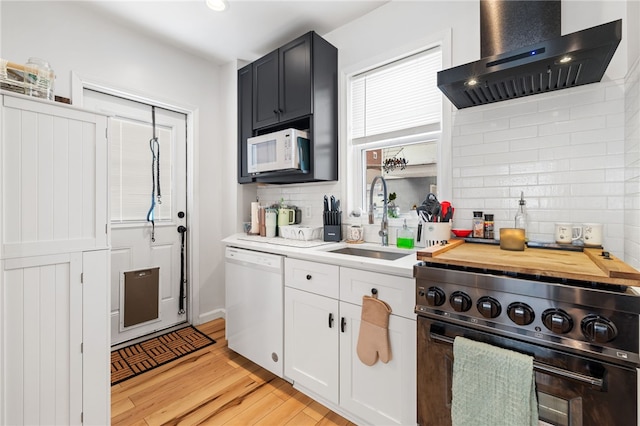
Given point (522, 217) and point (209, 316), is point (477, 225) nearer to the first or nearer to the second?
point (522, 217)

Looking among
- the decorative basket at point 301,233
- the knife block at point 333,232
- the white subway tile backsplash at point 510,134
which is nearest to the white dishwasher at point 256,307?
the decorative basket at point 301,233

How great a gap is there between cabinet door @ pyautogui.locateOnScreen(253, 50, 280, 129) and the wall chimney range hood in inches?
60.2

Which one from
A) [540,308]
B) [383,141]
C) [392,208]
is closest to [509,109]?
[383,141]

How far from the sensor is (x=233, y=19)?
2414 millimetres

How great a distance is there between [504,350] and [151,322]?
2.94 m

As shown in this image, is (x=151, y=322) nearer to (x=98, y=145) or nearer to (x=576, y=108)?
(x=98, y=145)

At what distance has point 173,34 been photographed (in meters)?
2.64

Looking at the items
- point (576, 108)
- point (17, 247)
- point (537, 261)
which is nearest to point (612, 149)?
point (576, 108)

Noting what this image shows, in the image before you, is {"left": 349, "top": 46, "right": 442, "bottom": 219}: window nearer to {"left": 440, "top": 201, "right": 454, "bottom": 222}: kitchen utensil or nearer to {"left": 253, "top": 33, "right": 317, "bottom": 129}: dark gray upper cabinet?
{"left": 440, "top": 201, "right": 454, "bottom": 222}: kitchen utensil

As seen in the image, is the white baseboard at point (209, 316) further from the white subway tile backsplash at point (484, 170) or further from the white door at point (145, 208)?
the white subway tile backsplash at point (484, 170)

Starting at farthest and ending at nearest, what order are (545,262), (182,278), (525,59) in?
(182,278) → (525,59) → (545,262)

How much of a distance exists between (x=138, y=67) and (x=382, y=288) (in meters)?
2.85

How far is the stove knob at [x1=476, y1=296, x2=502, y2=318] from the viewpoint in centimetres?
Result: 112

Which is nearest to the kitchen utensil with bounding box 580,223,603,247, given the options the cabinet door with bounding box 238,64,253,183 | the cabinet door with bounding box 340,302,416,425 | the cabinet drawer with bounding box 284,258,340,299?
the cabinet door with bounding box 340,302,416,425
